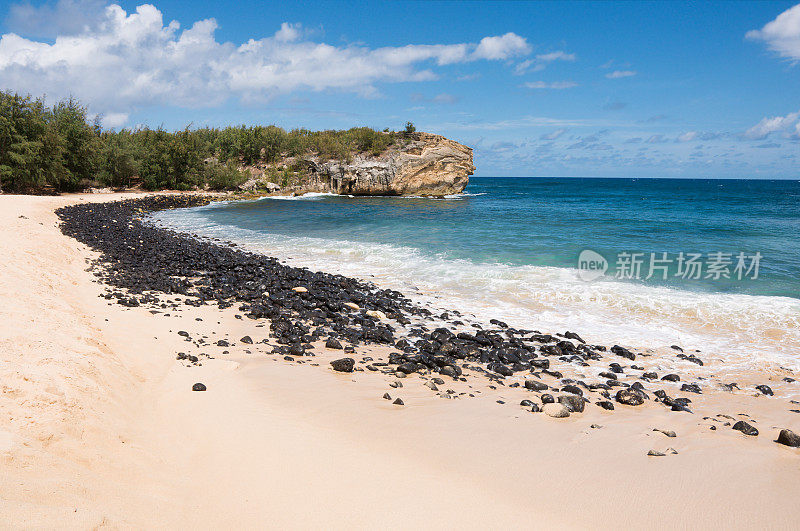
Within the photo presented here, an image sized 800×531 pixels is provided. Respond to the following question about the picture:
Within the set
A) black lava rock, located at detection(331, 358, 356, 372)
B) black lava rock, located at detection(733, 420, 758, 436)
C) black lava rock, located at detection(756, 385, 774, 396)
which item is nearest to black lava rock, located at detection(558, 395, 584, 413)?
black lava rock, located at detection(733, 420, 758, 436)

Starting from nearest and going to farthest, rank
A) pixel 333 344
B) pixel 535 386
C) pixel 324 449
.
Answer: pixel 324 449 → pixel 535 386 → pixel 333 344

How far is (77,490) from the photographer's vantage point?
2.94m

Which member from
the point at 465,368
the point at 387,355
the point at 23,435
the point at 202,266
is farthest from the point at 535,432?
the point at 202,266

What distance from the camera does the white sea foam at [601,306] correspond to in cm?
886

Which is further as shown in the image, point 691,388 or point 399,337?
point 399,337

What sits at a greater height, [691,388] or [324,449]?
[324,449]

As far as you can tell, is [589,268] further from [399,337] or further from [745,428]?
[745,428]

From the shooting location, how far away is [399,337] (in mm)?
8664

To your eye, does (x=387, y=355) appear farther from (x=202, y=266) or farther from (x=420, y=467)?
(x=202, y=266)

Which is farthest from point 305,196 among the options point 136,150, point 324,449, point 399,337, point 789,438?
point 789,438

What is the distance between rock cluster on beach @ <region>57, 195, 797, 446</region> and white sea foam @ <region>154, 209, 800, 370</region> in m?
0.99

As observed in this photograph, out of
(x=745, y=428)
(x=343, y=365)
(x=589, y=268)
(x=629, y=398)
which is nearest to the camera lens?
(x=745, y=428)

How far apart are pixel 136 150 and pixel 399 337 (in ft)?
161

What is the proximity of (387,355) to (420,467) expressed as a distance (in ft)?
11.4
